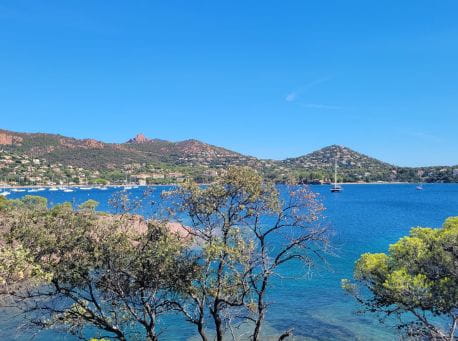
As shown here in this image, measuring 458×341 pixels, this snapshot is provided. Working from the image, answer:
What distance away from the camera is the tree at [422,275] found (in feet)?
55.5

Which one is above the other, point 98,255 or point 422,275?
point 98,255

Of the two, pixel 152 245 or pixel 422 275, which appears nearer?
A: pixel 152 245

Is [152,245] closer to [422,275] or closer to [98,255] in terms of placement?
[98,255]

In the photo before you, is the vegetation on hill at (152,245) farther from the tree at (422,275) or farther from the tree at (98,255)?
the tree at (422,275)

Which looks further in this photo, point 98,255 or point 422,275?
point 422,275

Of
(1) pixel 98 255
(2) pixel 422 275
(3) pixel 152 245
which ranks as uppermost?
(3) pixel 152 245

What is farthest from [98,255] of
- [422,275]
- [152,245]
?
[422,275]

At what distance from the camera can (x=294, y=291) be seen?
121 ft

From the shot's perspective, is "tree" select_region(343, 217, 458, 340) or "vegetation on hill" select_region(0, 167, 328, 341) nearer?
"vegetation on hill" select_region(0, 167, 328, 341)

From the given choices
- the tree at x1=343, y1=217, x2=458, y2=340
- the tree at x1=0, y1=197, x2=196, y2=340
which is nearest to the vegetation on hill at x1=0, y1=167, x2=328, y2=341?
the tree at x1=0, y1=197, x2=196, y2=340

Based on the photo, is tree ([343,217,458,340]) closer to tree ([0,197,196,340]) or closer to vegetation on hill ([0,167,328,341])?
vegetation on hill ([0,167,328,341])

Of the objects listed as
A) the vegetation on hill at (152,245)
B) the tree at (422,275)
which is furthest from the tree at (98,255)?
the tree at (422,275)

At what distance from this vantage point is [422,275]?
1748 cm

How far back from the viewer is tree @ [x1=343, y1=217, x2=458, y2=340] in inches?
666
